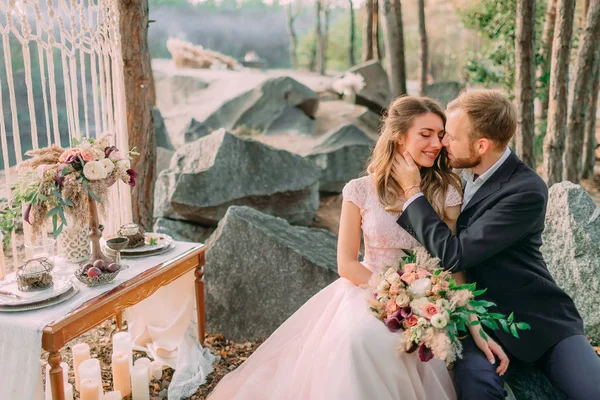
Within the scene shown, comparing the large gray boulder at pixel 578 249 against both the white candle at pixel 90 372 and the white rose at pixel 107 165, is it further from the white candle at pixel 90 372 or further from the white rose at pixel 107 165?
the white candle at pixel 90 372

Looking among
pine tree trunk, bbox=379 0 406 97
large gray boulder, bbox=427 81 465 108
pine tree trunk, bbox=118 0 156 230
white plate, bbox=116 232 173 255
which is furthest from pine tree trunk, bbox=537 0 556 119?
white plate, bbox=116 232 173 255

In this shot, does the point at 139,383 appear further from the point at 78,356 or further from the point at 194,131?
the point at 194,131

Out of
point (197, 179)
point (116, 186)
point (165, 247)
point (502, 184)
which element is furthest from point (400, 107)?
point (197, 179)

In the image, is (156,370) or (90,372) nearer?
(90,372)

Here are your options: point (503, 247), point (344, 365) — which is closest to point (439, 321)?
point (344, 365)

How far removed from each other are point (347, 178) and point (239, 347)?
15.3ft

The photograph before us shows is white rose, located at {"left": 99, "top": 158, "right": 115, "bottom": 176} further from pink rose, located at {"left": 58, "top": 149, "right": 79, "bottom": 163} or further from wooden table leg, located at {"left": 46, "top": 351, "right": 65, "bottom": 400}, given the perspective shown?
wooden table leg, located at {"left": 46, "top": 351, "right": 65, "bottom": 400}

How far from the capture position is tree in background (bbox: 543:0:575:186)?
577 cm

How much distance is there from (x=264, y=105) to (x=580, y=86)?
621 centimetres

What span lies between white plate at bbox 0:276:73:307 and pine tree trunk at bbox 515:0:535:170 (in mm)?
4444

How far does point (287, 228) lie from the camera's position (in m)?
4.62

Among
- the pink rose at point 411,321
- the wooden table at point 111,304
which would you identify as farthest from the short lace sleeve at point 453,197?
the wooden table at point 111,304

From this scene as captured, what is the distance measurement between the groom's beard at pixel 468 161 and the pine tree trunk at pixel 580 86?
424 centimetres

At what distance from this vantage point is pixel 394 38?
9.65 meters
